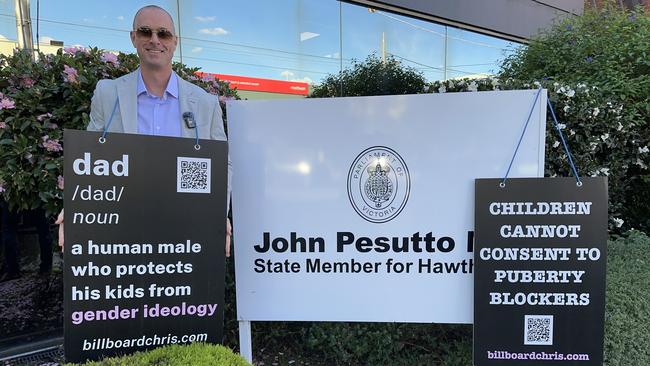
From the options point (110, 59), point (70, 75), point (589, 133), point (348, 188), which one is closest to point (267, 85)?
point (110, 59)

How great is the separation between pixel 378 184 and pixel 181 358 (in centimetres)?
115

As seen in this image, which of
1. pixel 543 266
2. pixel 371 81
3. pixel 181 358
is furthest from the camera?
pixel 371 81

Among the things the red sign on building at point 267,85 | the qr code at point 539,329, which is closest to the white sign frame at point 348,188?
the qr code at point 539,329

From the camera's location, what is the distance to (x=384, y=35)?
8.43 meters

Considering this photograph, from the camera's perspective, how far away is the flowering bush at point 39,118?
2332 mm

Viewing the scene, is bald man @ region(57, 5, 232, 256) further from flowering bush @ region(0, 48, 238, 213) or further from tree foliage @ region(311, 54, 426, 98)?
tree foliage @ region(311, 54, 426, 98)

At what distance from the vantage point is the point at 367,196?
7.29 ft

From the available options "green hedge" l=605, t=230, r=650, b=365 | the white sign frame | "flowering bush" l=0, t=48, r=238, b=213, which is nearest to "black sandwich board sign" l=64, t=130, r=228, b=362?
the white sign frame

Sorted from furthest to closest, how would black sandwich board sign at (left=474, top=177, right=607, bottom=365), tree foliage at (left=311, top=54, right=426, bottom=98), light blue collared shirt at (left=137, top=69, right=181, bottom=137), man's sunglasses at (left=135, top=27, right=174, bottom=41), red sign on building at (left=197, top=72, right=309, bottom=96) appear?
tree foliage at (left=311, top=54, right=426, bottom=98) < red sign on building at (left=197, top=72, right=309, bottom=96) < black sandwich board sign at (left=474, top=177, right=607, bottom=365) < light blue collared shirt at (left=137, top=69, right=181, bottom=137) < man's sunglasses at (left=135, top=27, right=174, bottom=41)

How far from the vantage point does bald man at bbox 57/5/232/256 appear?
70.9 inches

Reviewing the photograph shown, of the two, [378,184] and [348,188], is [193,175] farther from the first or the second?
[378,184]

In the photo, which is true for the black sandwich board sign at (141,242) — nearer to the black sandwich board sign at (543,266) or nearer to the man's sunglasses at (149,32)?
the man's sunglasses at (149,32)

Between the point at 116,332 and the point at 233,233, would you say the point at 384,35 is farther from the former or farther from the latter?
the point at 116,332

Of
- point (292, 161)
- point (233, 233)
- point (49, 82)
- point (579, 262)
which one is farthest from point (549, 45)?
point (49, 82)
